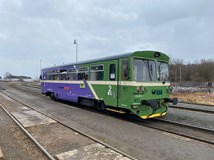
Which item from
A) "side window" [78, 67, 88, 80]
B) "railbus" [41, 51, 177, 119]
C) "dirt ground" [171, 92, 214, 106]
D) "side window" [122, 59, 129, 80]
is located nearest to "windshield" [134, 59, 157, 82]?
"railbus" [41, 51, 177, 119]

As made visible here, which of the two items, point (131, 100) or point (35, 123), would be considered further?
point (35, 123)

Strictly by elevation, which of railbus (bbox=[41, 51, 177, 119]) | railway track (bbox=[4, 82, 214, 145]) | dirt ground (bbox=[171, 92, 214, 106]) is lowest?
railway track (bbox=[4, 82, 214, 145])

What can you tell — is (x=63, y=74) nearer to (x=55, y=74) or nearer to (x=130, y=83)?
(x=55, y=74)

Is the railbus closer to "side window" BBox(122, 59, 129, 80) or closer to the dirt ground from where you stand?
"side window" BBox(122, 59, 129, 80)

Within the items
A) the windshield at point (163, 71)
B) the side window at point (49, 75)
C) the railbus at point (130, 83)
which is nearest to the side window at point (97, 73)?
the railbus at point (130, 83)

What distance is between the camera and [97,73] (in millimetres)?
10258

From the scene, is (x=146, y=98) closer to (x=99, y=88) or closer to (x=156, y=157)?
(x=99, y=88)

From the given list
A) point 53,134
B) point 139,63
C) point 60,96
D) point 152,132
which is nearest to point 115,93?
point 139,63

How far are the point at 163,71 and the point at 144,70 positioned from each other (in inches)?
52.2

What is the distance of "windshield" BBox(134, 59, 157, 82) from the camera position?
8203mm

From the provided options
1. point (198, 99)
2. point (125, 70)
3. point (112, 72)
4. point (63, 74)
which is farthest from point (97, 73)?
point (198, 99)

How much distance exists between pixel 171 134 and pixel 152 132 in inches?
25.9

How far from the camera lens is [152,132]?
280 inches

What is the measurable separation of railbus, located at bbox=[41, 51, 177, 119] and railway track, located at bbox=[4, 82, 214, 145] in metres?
0.40
